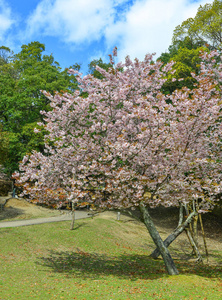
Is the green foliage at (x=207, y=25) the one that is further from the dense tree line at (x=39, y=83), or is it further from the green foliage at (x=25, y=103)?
the green foliage at (x=25, y=103)

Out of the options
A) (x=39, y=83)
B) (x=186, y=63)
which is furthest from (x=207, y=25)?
(x=39, y=83)

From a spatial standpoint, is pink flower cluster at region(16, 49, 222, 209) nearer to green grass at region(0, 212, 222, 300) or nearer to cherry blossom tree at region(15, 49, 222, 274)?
cherry blossom tree at region(15, 49, 222, 274)

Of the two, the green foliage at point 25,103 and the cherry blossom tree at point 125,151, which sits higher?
the green foliage at point 25,103

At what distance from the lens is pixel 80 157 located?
1136 centimetres

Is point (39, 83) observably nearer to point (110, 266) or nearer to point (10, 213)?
point (10, 213)

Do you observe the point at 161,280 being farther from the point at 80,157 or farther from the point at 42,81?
the point at 42,81

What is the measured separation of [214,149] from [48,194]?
9.14 metres

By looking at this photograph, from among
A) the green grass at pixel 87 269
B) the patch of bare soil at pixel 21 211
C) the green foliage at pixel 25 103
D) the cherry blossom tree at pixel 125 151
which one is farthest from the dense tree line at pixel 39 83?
the cherry blossom tree at pixel 125 151

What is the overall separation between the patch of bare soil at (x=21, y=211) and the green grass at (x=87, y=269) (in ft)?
18.2

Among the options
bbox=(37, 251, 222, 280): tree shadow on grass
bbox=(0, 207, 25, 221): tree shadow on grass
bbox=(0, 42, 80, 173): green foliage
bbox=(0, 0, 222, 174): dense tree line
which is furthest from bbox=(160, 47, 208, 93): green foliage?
bbox=(0, 207, 25, 221): tree shadow on grass

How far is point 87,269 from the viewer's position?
13.8 metres

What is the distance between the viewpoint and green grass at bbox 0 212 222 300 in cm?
992

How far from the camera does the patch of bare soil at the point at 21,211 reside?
26.0m

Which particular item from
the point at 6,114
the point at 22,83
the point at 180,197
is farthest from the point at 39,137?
the point at 180,197
